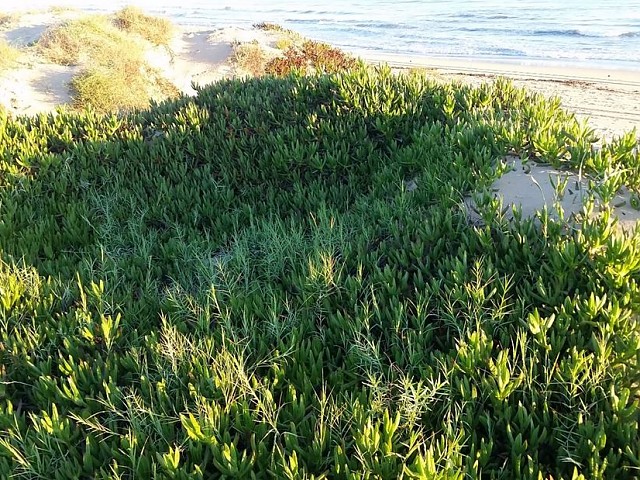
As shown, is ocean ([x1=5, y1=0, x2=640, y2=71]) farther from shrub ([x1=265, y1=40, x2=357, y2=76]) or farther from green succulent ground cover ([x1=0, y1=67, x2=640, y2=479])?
green succulent ground cover ([x1=0, y1=67, x2=640, y2=479])

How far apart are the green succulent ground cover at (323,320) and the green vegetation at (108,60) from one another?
7331mm

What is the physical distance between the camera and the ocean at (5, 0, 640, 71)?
23.3m

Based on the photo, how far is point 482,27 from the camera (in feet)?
102

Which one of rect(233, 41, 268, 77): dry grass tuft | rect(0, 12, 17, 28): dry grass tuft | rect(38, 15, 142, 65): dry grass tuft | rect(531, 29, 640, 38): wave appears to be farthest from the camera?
rect(531, 29, 640, 38): wave

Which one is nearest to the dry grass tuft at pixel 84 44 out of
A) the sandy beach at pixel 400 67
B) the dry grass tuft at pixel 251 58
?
the sandy beach at pixel 400 67

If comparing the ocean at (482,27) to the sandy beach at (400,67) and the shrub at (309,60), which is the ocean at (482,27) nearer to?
the sandy beach at (400,67)

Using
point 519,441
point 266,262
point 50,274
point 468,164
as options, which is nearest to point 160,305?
point 266,262

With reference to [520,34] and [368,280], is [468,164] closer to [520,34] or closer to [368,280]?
[368,280]

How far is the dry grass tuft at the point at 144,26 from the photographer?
20.8 m

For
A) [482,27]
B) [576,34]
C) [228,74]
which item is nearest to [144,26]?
[228,74]

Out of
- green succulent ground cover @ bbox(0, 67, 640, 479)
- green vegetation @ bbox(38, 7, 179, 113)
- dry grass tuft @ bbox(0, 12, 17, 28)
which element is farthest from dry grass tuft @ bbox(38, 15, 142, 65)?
green succulent ground cover @ bbox(0, 67, 640, 479)

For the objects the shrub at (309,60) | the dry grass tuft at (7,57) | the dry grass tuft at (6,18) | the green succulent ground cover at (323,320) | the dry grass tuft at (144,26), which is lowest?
the green succulent ground cover at (323,320)

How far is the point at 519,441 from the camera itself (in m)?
2.43

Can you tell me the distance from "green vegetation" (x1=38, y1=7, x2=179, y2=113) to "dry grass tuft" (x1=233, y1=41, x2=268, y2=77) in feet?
9.58
